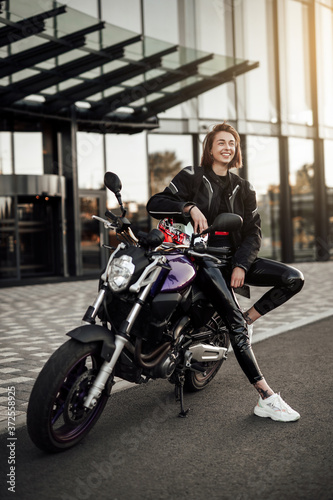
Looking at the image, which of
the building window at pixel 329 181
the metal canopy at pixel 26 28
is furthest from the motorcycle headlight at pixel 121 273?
the building window at pixel 329 181

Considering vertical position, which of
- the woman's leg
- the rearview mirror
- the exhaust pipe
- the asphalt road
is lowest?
the asphalt road

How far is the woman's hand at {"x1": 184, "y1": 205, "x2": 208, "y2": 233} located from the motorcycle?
0.36 ft

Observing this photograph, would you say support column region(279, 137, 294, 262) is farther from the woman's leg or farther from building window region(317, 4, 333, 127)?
the woman's leg

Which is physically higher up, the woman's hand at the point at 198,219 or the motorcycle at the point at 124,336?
the woman's hand at the point at 198,219

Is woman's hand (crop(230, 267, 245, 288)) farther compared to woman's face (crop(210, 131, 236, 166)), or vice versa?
woman's face (crop(210, 131, 236, 166))

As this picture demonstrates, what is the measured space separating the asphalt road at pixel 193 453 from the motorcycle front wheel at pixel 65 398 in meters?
0.11

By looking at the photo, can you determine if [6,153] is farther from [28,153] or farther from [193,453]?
[193,453]

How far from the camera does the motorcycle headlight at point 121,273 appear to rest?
3.18m

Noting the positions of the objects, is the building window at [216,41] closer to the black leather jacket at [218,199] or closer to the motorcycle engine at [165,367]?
the black leather jacket at [218,199]

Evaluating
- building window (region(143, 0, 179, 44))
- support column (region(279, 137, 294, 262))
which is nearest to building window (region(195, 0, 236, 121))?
building window (region(143, 0, 179, 44))

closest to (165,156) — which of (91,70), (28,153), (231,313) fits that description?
(28,153)

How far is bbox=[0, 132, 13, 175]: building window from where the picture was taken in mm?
14755

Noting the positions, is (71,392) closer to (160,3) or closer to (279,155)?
(160,3)

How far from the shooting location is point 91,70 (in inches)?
502
